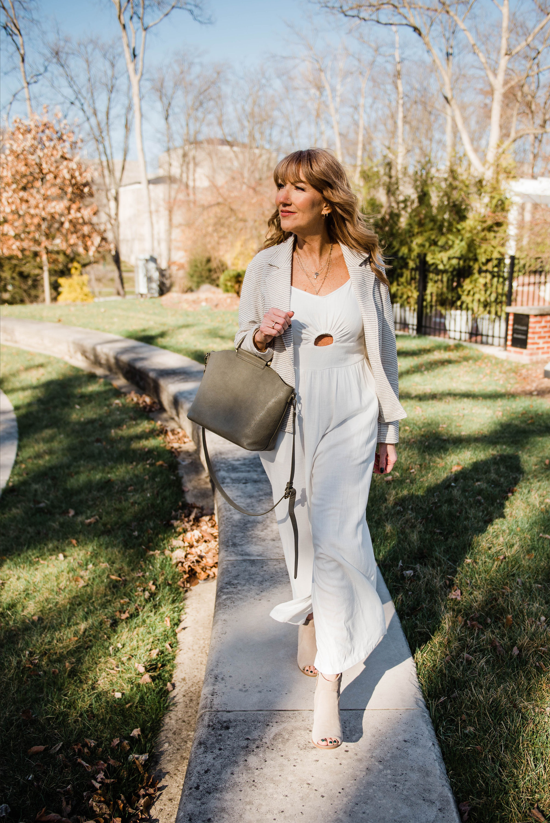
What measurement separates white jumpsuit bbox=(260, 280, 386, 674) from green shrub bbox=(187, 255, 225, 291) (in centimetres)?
2096

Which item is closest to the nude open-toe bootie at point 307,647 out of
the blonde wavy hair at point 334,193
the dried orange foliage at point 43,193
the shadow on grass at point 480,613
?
the shadow on grass at point 480,613

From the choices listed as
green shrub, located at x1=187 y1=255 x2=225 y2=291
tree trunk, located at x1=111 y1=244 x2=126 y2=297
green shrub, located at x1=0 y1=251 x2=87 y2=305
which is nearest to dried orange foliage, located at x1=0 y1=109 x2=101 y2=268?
green shrub, located at x1=0 y1=251 x2=87 y2=305

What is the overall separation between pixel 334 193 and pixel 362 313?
41cm

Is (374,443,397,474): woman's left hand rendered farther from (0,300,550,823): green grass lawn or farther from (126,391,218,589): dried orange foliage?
(126,391,218,589): dried orange foliage

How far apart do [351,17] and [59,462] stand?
18.8 meters

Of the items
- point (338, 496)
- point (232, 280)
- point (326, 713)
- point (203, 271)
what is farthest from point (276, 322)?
point (203, 271)

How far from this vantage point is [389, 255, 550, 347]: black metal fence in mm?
11992

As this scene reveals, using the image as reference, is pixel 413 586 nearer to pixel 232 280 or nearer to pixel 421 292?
pixel 421 292

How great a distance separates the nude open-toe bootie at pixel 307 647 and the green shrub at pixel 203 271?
826 inches

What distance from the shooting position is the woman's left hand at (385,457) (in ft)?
7.80

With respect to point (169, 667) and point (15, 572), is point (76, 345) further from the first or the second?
point (169, 667)

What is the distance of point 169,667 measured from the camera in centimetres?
281

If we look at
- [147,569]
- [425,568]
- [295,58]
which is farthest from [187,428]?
[295,58]

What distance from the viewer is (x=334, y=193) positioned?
2.12 m
